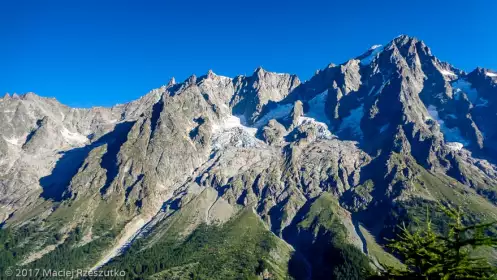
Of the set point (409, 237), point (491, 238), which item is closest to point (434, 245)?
point (409, 237)

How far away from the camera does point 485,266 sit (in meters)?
→ 18.5

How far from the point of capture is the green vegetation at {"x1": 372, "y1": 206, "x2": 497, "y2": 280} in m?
17.9

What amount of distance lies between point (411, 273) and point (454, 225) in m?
3.38

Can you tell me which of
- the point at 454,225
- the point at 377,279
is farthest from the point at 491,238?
the point at 377,279

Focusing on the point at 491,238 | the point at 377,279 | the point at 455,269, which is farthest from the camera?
the point at 377,279

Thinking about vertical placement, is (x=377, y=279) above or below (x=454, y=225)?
below

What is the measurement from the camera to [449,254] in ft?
63.7

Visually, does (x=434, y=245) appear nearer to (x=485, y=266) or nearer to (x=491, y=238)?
(x=485, y=266)

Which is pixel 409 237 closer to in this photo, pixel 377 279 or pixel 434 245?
pixel 434 245

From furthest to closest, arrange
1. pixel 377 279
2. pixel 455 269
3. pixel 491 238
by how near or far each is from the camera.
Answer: pixel 377 279
pixel 455 269
pixel 491 238

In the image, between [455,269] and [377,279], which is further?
[377,279]

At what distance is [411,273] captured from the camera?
20.3 m

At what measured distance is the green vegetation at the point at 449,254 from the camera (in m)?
17.9

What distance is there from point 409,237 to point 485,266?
3428 millimetres
